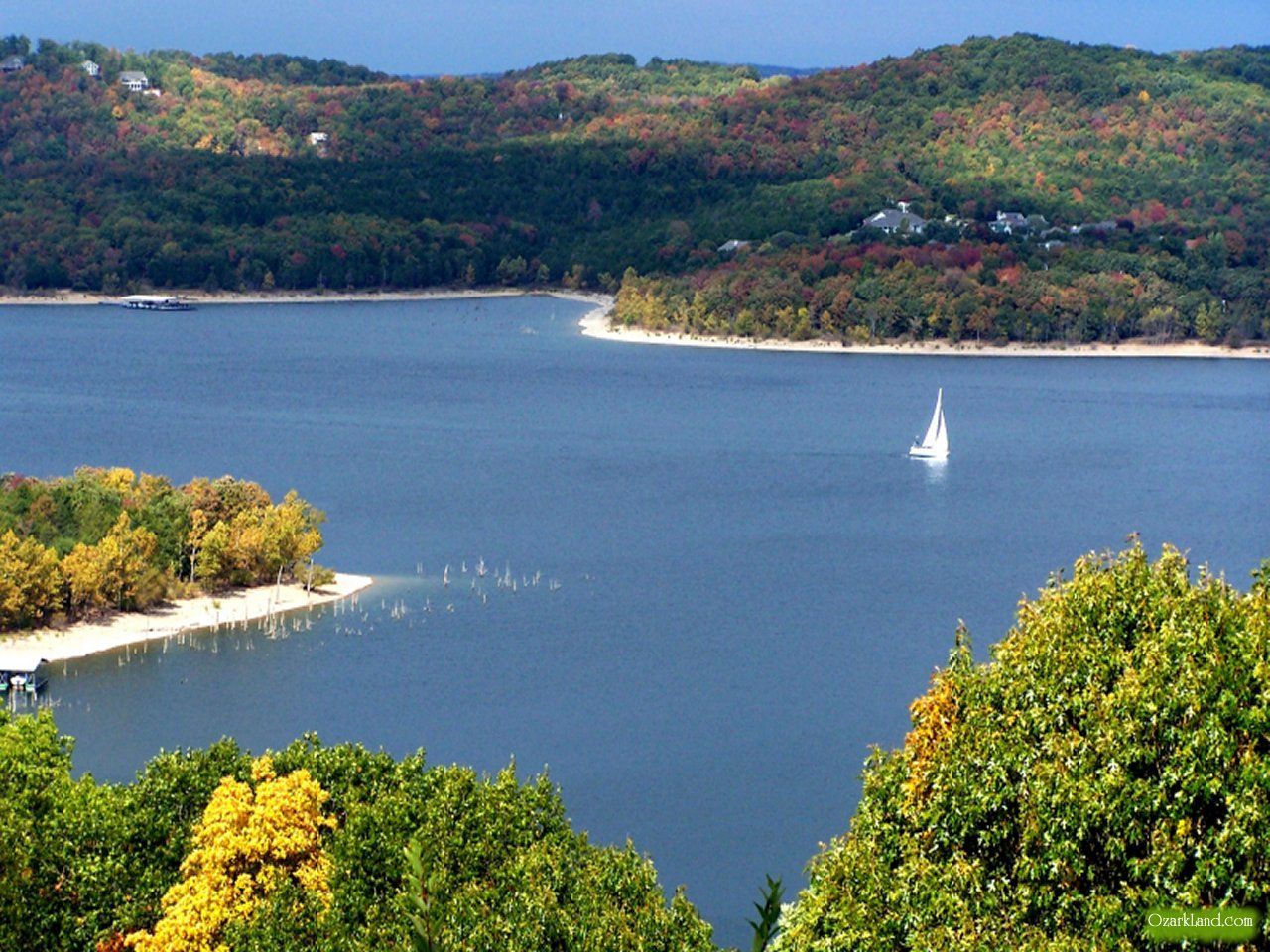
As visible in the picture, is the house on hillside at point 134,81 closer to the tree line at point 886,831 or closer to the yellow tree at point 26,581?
the yellow tree at point 26,581

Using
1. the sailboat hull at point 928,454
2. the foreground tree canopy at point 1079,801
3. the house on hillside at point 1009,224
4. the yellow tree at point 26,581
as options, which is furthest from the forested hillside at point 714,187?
the foreground tree canopy at point 1079,801

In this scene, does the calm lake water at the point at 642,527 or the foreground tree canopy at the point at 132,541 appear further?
the foreground tree canopy at the point at 132,541

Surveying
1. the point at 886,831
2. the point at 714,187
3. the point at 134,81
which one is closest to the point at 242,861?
the point at 886,831

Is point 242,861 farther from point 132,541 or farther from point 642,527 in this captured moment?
point 642,527

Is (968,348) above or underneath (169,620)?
above

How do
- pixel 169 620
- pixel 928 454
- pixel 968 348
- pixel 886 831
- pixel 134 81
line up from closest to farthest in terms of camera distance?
pixel 886 831 → pixel 169 620 → pixel 928 454 → pixel 968 348 → pixel 134 81

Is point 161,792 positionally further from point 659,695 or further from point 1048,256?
point 1048,256

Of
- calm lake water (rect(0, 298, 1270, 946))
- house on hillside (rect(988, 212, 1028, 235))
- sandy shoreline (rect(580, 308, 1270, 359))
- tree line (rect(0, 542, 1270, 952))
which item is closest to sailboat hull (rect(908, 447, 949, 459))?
calm lake water (rect(0, 298, 1270, 946))
